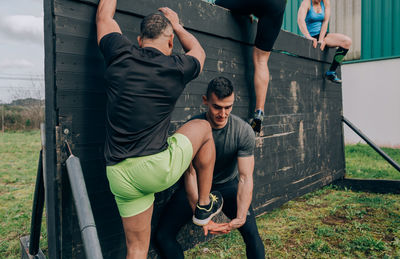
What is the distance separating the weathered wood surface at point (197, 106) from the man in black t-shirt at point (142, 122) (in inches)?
12.6

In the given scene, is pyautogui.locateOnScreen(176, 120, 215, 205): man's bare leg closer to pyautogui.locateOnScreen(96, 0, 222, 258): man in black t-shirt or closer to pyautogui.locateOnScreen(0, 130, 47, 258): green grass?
pyautogui.locateOnScreen(96, 0, 222, 258): man in black t-shirt

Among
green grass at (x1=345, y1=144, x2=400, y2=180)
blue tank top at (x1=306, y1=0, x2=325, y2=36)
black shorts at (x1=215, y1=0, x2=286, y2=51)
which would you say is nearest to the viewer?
black shorts at (x1=215, y1=0, x2=286, y2=51)

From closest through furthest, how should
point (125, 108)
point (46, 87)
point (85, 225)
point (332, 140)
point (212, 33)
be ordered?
point (85, 225) → point (125, 108) → point (46, 87) → point (212, 33) → point (332, 140)

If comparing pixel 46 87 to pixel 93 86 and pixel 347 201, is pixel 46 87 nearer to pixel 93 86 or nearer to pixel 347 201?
pixel 93 86

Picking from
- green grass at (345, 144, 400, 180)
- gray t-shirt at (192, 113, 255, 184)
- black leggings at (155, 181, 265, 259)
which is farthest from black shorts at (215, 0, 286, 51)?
green grass at (345, 144, 400, 180)

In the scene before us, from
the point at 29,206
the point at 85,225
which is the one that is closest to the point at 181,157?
the point at 85,225

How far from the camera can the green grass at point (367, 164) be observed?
253 inches

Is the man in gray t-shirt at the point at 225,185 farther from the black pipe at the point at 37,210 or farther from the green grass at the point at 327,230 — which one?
the black pipe at the point at 37,210

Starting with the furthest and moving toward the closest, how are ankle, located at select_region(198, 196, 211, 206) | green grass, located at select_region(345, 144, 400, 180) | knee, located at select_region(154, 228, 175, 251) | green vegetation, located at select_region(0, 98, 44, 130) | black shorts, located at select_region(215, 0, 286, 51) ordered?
1. green vegetation, located at select_region(0, 98, 44, 130)
2. green grass, located at select_region(345, 144, 400, 180)
3. black shorts, located at select_region(215, 0, 286, 51)
4. knee, located at select_region(154, 228, 175, 251)
5. ankle, located at select_region(198, 196, 211, 206)

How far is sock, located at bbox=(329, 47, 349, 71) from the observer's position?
5246 mm

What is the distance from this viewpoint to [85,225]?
1.58 metres

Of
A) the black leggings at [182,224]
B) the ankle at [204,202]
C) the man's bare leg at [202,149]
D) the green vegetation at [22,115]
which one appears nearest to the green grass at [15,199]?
the black leggings at [182,224]

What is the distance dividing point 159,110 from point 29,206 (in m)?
3.66

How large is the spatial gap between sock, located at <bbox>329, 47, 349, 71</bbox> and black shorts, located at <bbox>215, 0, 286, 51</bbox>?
2192 mm
